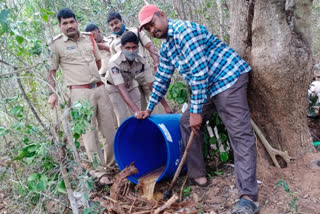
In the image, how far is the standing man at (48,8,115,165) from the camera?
375 centimetres

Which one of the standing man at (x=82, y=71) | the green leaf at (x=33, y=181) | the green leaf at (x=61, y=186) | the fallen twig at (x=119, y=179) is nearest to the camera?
the green leaf at (x=33, y=181)

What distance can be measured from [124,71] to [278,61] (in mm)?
2023

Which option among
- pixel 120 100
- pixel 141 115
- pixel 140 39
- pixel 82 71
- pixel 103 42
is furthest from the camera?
pixel 103 42

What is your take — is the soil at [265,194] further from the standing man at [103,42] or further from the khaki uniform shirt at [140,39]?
the standing man at [103,42]

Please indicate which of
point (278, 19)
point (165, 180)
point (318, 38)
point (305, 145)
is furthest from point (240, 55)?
point (318, 38)

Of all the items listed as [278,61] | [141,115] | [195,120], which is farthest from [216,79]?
[141,115]

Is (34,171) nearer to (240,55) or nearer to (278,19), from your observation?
(240,55)

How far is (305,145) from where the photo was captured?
9.86 ft

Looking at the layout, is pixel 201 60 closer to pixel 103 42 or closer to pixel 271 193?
pixel 271 193

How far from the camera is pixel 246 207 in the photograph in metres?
2.44

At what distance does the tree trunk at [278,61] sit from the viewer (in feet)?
8.81

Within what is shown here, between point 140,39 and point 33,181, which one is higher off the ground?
point 140,39

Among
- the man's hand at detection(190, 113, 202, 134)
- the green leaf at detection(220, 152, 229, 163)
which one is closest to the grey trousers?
the man's hand at detection(190, 113, 202, 134)

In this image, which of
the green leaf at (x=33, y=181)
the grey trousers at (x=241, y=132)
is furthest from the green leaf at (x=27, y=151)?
the grey trousers at (x=241, y=132)
